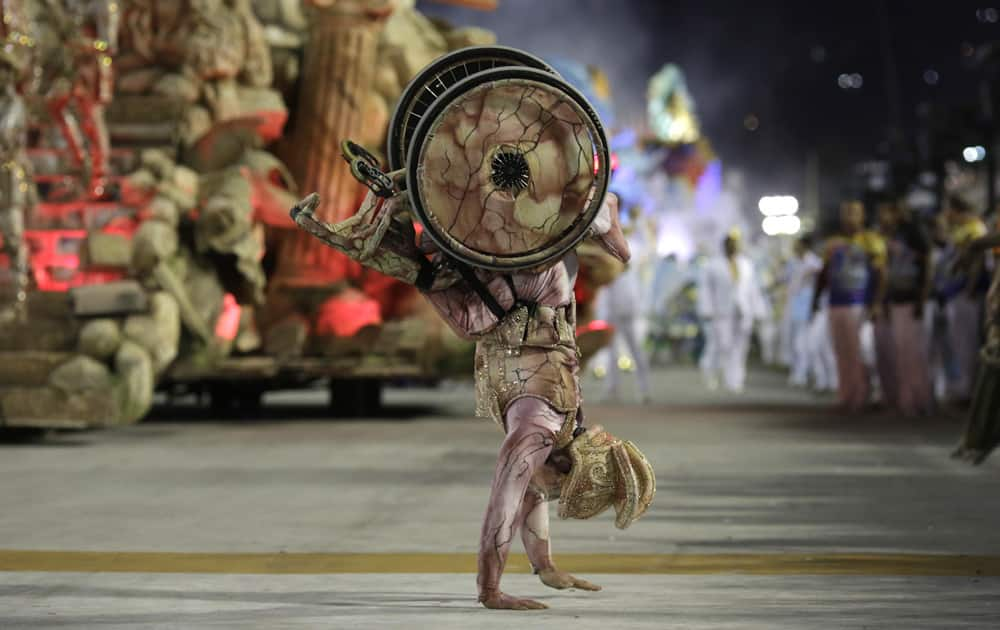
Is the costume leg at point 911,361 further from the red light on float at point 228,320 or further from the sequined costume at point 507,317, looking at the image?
the sequined costume at point 507,317

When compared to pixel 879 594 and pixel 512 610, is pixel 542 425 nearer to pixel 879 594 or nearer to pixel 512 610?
pixel 512 610

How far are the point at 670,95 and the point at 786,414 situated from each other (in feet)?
146

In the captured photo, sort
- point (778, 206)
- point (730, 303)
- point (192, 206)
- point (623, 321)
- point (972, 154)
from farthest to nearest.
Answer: point (778, 206) < point (972, 154) < point (730, 303) < point (623, 321) < point (192, 206)

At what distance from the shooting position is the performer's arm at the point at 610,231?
7.47 m

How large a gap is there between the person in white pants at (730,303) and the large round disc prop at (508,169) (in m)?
18.2

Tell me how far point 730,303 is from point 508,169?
18538 millimetres

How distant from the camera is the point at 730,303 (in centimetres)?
2552

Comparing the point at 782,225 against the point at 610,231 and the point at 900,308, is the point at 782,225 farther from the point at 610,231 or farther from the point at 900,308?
the point at 610,231

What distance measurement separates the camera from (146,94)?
62.4ft

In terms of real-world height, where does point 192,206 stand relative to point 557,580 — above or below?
above

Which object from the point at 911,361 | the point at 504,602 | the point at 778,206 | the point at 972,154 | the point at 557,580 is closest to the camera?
the point at 504,602

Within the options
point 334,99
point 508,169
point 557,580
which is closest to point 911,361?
point 334,99

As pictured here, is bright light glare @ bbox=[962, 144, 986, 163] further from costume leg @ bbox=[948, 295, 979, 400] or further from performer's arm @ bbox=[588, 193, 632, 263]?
performer's arm @ bbox=[588, 193, 632, 263]

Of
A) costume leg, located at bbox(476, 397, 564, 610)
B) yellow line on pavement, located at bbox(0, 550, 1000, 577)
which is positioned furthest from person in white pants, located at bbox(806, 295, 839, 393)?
costume leg, located at bbox(476, 397, 564, 610)
